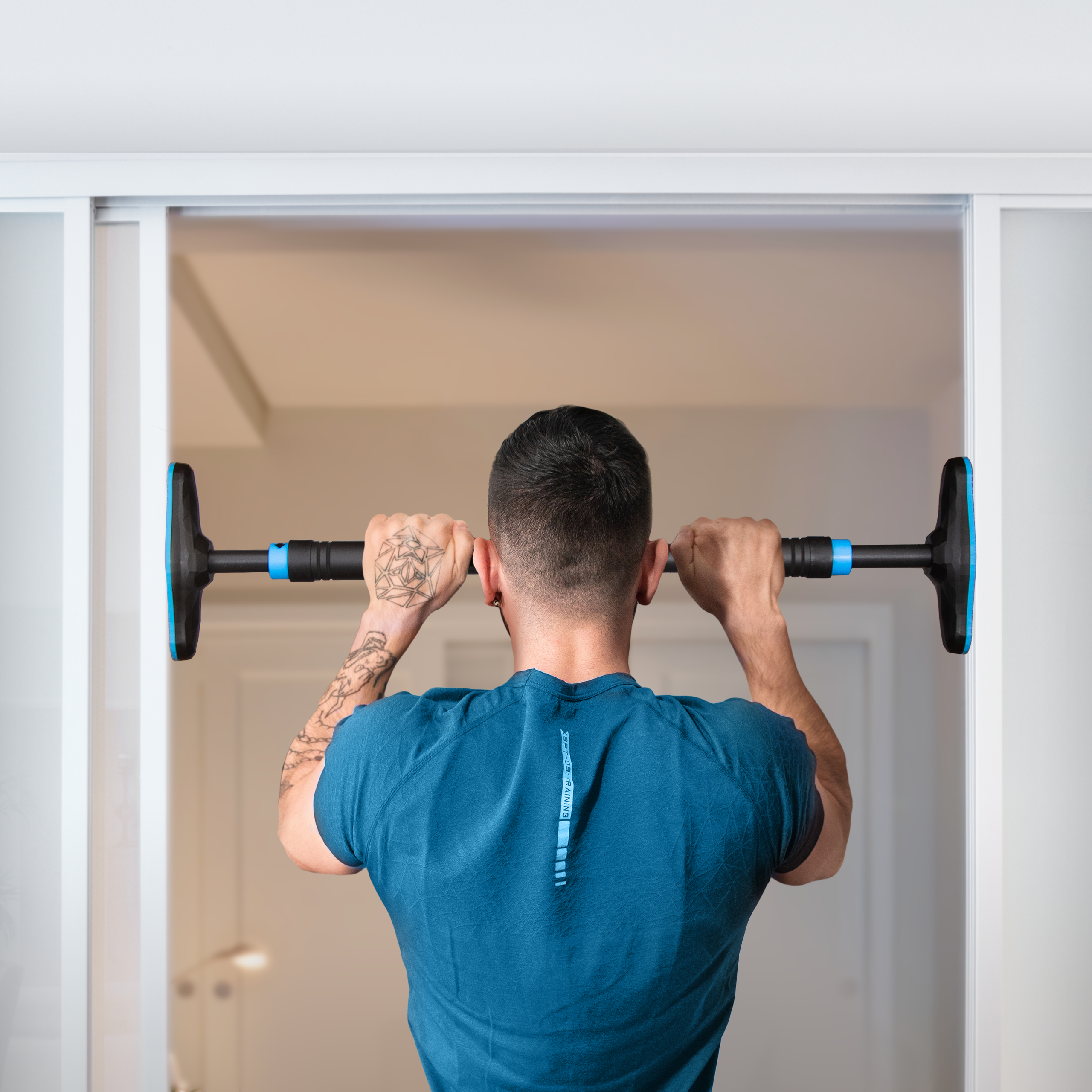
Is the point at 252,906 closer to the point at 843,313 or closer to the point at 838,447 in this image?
the point at 838,447

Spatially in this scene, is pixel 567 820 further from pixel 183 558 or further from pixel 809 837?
pixel 183 558

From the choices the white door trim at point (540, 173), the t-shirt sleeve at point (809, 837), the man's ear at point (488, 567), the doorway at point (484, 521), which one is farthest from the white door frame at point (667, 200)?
the doorway at point (484, 521)

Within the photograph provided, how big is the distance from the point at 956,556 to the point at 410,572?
613 mm

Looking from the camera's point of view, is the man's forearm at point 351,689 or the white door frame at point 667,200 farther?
the white door frame at point 667,200

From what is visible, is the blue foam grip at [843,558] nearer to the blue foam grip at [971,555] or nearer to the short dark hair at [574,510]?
the blue foam grip at [971,555]

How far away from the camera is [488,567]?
833mm

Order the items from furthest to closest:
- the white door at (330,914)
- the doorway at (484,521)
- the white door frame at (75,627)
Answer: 1. the white door at (330,914)
2. the doorway at (484,521)
3. the white door frame at (75,627)

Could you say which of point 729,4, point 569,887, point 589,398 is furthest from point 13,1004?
point 589,398

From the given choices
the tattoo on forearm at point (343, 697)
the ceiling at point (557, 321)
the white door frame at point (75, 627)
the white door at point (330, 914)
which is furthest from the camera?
the white door at point (330, 914)

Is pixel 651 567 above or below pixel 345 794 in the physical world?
above

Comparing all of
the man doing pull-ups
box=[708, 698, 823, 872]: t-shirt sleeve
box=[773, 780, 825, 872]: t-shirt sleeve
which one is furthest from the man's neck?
box=[773, 780, 825, 872]: t-shirt sleeve

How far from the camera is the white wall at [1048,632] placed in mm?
989

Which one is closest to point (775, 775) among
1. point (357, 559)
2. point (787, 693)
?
point (787, 693)

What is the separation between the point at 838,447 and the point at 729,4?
182cm
